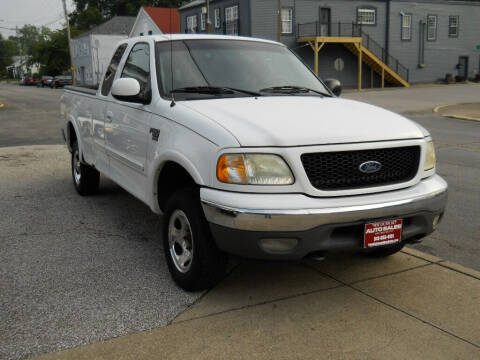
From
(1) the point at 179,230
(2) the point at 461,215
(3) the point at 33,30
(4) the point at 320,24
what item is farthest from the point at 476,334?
(3) the point at 33,30

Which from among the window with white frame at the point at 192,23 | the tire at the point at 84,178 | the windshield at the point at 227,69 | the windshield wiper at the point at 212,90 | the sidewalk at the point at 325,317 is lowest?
the sidewalk at the point at 325,317

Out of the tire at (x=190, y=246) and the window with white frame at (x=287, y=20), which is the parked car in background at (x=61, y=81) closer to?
the window with white frame at (x=287, y=20)

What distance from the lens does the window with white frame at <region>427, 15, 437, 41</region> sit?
4278 cm

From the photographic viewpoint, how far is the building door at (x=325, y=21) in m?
38.1

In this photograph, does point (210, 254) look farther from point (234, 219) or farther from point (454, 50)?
point (454, 50)

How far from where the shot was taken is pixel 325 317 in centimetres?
365

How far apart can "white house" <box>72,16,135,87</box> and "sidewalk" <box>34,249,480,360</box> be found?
55441 mm

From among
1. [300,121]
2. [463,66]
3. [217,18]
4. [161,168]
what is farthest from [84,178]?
[463,66]

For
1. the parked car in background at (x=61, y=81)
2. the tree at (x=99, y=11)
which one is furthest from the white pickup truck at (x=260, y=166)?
the tree at (x=99, y=11)

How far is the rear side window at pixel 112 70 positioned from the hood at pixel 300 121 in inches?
73.7

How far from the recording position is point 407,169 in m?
3.87

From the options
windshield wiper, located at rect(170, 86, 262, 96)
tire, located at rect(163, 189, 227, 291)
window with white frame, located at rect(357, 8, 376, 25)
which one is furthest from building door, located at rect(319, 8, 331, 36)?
tire, located at rect(163, 189, 227, 291)

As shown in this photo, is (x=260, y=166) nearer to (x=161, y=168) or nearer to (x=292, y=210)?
(x=292, y=210)

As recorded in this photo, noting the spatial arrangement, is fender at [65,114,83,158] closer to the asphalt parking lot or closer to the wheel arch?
the asphalt parking lot
